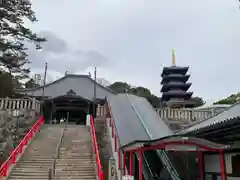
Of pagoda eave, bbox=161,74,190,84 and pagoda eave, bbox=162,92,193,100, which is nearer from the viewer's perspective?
pagoda eave, bbox=162,92,193,100

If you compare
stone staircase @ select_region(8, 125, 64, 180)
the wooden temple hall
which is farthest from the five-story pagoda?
stone staircase @ select_region(8, 125, 64, 180)

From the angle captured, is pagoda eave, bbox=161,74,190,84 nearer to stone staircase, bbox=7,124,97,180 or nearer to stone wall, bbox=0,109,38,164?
stone wall, bbox=0,109,38,164

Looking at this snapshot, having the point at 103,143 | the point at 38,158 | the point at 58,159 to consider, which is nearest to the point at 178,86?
the point at 103,143

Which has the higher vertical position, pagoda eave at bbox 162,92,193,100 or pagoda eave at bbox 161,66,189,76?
pagoda eave at bbox 161,66,189,76

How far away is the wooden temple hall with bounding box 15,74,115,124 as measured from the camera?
2392cm

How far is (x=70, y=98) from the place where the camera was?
23500 mm

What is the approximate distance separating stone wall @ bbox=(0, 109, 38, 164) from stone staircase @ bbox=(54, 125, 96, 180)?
8.86ft

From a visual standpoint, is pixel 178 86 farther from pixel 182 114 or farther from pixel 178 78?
pixel 182 114

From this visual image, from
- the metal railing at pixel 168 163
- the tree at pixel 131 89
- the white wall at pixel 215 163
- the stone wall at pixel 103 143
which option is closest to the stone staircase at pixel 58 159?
the stone wall at pixel 103 143

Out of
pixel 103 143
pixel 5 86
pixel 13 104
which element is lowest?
pixel 103 143

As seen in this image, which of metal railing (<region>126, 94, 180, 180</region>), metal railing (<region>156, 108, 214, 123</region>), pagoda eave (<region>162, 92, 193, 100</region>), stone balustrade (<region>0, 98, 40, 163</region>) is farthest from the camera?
pagoda eave (<region>162, 92, 193, 100</region>)

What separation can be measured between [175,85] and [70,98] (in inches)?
1093

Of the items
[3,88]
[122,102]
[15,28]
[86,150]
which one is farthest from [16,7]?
[86,150]

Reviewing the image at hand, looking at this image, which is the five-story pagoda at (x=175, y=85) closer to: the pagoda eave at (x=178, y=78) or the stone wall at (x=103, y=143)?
the pagoda eave at (x=178, y=78)
